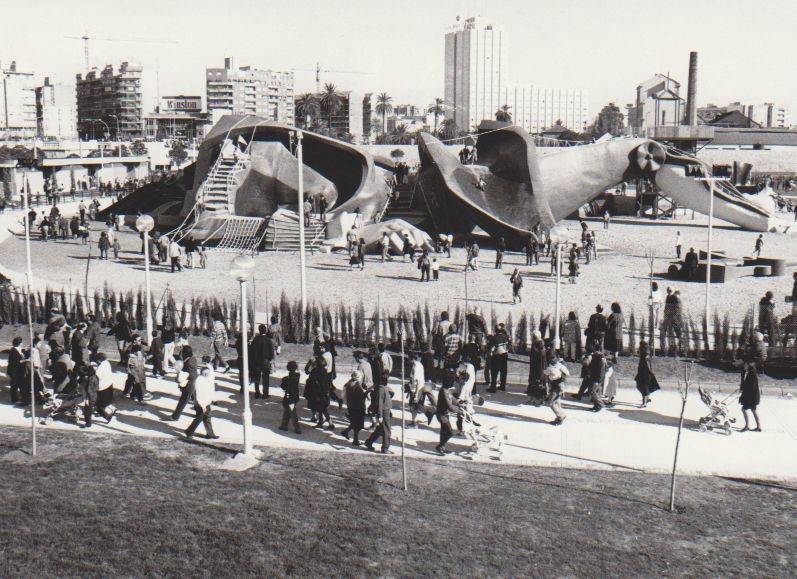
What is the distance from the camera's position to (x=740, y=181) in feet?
214

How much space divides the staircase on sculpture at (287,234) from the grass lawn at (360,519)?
23467mm

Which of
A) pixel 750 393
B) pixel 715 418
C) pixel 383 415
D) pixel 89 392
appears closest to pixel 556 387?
pixel 715 418

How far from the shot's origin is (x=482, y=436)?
43.1 feet

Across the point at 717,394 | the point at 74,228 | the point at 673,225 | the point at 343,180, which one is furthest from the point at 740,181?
the point at 717,394

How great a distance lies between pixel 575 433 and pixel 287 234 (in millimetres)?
23800

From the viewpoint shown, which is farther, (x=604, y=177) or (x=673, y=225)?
(x=673, y=225)

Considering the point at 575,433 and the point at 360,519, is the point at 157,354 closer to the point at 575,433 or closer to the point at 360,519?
the point at 575,433

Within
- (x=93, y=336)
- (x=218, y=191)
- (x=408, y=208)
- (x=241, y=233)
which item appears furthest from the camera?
(x=408, y=208)

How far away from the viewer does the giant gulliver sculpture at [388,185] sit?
3584cm

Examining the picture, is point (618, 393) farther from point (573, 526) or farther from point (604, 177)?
point (604, 177)

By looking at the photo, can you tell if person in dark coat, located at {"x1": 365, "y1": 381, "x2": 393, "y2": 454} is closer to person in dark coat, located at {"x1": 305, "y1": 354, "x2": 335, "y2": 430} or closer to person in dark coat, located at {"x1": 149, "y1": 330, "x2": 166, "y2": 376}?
person in dark coat, located at {"x1": 305, "y1": 354, "x2": 335, "y2": 430}

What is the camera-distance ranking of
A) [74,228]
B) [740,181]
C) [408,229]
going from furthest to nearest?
1. [740,181]
2. [74,228]
3. [408,229]

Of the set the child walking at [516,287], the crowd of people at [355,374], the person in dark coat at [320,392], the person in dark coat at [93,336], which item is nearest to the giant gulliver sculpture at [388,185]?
the child walking at [516,287]

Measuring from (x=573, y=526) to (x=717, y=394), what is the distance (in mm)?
7320
